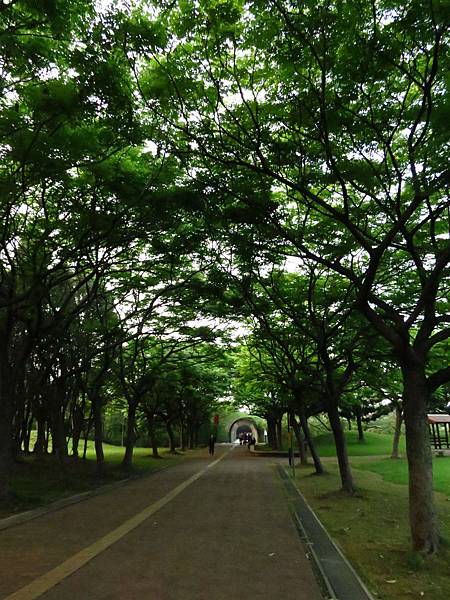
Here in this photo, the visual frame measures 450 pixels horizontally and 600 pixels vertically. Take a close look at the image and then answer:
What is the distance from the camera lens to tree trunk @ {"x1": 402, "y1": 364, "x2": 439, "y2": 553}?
7.07m

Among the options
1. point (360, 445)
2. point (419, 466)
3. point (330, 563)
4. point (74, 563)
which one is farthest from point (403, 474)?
point (360, 445)

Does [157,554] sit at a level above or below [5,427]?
below

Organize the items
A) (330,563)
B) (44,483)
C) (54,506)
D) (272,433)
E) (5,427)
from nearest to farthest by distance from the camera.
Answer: (330,563) < (54,506) < (5,427) < (44,483) < (272,433)

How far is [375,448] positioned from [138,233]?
107 feet

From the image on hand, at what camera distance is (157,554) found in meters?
7.08

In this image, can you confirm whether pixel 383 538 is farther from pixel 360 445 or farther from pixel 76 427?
pixel 360 445

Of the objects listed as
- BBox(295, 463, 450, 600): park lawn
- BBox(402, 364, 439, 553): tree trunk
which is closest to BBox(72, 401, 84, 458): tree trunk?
BBox(295, 463, 450, 600): park lawn

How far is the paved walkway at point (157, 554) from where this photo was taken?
5496mm

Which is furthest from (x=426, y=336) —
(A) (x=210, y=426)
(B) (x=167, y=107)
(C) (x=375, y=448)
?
(A) (x=210, y=426)

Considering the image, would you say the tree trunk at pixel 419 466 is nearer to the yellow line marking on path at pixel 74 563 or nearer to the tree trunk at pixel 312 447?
the yellow line marking on path at pixel 74 563

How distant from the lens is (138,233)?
11.5 m

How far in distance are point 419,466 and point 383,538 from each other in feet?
6.23

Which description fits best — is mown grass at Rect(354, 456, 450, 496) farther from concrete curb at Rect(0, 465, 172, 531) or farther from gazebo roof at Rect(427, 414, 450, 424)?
gazebo roof at Rect(427, 414, 450, 424)

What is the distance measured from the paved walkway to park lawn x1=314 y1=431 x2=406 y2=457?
2531 centimetres
